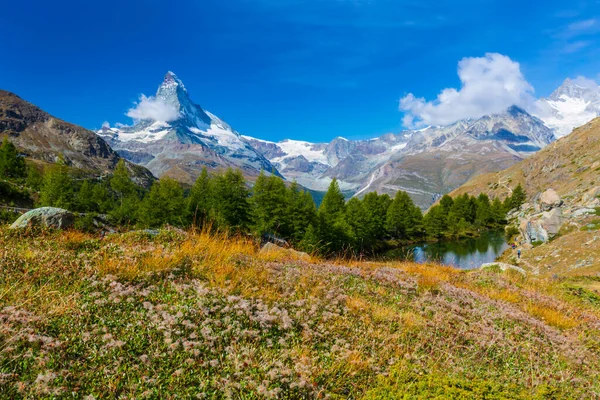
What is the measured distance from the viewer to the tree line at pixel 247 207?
5059cm

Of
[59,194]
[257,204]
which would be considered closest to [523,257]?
[257,204]

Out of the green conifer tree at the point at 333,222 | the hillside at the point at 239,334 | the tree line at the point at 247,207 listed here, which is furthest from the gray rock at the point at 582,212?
the hillside at the point at 239,334

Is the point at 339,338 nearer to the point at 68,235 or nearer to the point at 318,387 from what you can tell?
the point at 318,387

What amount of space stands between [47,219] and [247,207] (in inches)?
1706

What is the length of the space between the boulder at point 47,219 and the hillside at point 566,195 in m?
36.6

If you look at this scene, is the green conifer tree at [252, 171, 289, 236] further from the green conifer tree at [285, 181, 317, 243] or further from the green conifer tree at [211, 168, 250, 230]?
the green conifer tree at [211, 168, 250, 230]

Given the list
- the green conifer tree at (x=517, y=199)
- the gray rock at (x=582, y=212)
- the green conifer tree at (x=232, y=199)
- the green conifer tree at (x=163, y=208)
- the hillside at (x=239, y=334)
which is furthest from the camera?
the green conifer tree at (x=517, y=199)

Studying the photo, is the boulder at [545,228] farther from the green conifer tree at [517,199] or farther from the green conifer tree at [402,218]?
the green conifer tree at [517,199]

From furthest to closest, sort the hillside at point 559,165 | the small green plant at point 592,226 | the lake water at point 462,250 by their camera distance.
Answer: the hillside at point 559,165 → the lake water at point 462,250 → the small green plant at point 592,226

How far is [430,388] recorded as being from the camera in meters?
4.61

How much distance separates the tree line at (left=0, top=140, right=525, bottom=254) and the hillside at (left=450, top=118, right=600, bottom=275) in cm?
2369

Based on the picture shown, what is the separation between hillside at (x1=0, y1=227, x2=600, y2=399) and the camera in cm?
412

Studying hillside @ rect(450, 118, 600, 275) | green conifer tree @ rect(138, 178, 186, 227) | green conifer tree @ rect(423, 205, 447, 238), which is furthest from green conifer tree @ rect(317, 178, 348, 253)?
green conifer tree @ rect(423, 205, 447, 238)

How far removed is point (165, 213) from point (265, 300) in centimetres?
5030
